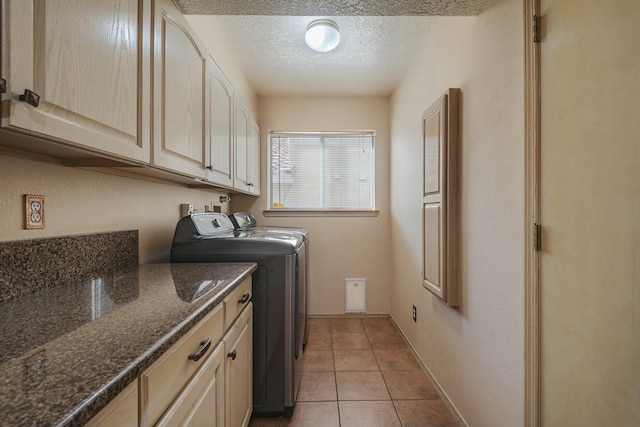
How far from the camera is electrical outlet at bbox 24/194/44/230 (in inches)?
35.9

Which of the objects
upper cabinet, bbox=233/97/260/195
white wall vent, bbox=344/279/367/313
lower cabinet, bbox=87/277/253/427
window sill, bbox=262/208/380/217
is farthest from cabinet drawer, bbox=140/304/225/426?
white wall vent, bbox=344/279/367/313

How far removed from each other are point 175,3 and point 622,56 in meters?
1.61

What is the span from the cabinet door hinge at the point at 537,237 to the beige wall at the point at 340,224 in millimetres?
2228

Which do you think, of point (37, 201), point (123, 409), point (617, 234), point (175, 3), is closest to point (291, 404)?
point (123, 409)

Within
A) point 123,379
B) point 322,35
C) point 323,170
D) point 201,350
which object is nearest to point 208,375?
point 201,350

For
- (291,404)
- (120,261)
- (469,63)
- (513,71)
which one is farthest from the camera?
(291,404)

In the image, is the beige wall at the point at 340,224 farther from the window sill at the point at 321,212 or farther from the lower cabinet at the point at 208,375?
the lower cabinet at the point at 208,375

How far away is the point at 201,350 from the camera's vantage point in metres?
0.88

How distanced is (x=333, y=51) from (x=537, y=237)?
206 centimetres

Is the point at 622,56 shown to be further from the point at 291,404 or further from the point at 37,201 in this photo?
the point at 291,404

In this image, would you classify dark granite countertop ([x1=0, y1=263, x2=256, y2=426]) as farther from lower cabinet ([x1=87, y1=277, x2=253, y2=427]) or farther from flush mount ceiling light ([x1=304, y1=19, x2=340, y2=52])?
flush mount ceiling light ([x1=304, y1=19, x2=340, y2=52])

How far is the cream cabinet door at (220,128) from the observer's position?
1.64 metres

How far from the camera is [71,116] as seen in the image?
0.73 m

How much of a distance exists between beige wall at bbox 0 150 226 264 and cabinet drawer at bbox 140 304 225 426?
612 mm
